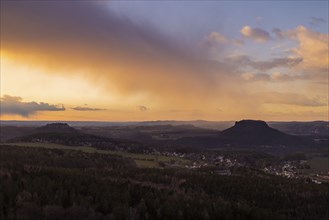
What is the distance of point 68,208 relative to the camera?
3378 inches

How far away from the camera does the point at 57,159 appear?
152625 mm

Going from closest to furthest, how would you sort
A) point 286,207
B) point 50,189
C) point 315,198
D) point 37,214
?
point 37,214, point 50,189, point 286,207, point 315,198

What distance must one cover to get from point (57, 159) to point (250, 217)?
3171 inches

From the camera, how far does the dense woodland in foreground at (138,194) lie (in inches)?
3415

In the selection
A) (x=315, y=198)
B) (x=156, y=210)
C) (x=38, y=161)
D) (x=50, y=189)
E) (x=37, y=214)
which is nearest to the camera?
(x=37, y=214)

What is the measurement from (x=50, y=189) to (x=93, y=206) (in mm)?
14044

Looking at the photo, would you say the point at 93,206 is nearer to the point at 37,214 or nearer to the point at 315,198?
the point at 37,214

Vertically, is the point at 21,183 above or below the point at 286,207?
above

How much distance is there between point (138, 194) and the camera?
105 metres

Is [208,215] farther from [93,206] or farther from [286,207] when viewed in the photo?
[286,207]

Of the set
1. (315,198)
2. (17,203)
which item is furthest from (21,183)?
(315,198)

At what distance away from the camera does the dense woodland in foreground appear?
86750 mm

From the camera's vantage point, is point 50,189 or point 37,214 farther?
point 50,189

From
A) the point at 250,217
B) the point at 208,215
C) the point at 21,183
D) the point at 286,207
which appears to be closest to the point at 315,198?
the point at 286,207
